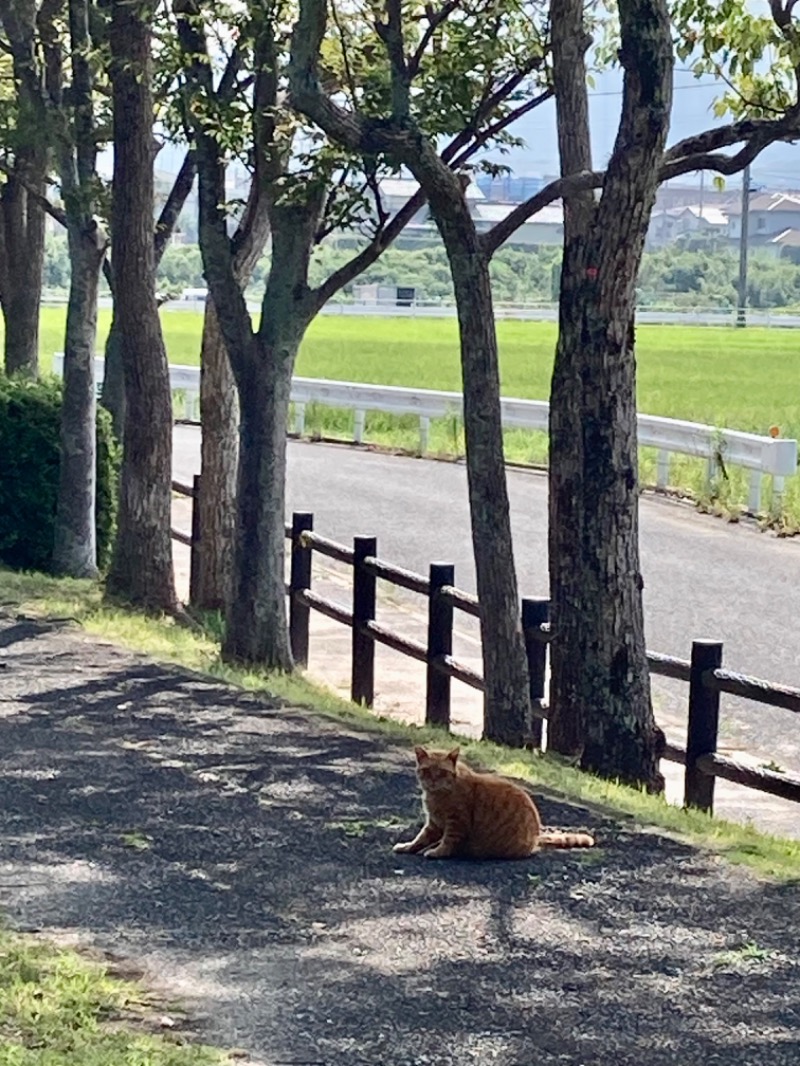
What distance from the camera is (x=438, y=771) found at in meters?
7.40

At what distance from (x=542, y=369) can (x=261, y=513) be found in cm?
3807

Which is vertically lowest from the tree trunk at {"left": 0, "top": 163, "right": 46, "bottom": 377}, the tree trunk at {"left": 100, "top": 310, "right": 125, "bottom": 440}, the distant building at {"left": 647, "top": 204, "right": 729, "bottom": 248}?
the tree trunk at {"left": 100, "top": 310, "right": 125, "bottom": 440}

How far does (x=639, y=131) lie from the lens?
373 inches

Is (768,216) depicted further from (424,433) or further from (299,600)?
(299,600)

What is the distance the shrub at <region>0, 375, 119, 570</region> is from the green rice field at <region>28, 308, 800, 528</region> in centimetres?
834

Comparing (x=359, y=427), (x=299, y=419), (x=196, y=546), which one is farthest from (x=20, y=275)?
(x=299, y=419)

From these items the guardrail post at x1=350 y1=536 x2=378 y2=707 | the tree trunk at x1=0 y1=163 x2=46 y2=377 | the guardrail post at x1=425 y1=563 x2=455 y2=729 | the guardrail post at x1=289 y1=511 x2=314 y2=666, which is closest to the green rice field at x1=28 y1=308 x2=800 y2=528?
the tree trunk at x1=0 y1=163 x2=46 y2=377

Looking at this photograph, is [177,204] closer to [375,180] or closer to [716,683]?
[375,180]

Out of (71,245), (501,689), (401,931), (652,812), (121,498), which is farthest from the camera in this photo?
(71,245)

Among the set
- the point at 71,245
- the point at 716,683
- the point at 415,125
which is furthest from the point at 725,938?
the point at 71,245

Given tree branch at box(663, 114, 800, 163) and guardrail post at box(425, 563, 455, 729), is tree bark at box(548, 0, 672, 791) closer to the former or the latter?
tree branch at box(663, 114, 800, 163)

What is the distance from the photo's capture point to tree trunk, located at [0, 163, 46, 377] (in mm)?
21125

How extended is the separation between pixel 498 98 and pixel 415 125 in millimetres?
2121

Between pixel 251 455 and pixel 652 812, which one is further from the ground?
pixel 251 455
